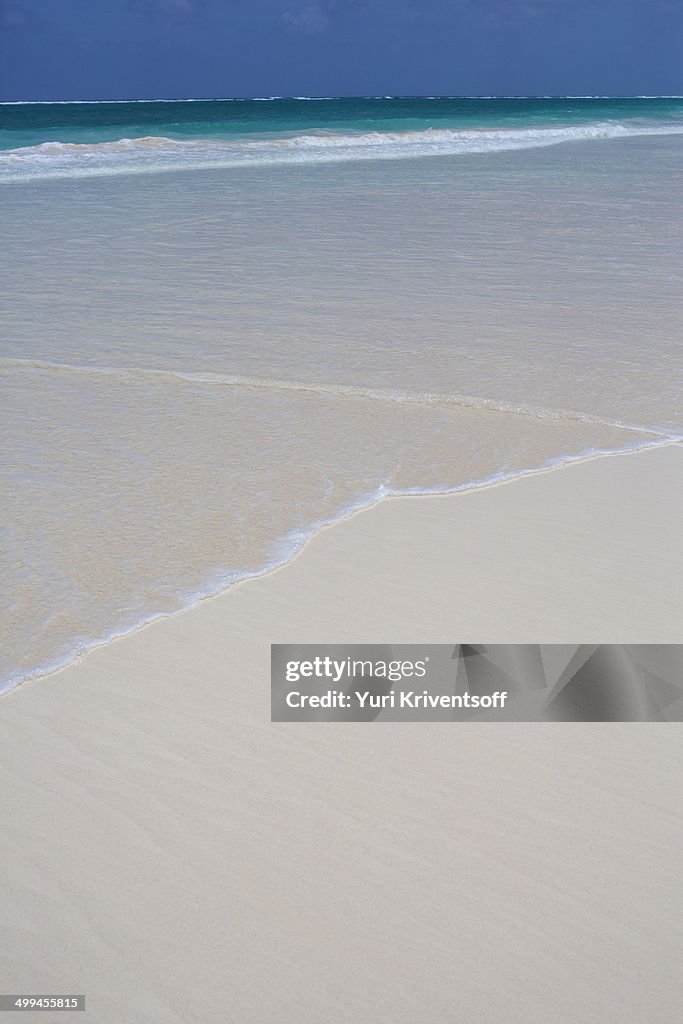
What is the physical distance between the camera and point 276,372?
188 inches

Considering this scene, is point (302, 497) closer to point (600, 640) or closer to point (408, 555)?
point (408, 555)

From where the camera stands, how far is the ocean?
3.06 m

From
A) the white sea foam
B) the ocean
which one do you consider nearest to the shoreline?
the ocean

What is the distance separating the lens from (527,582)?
112 inches

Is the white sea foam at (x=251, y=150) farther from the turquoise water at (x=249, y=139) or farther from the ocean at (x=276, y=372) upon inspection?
the ocean at (x=276, y=372)

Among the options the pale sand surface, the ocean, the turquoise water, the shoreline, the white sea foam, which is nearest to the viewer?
the pale sand surface

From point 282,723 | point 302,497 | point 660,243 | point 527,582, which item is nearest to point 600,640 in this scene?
point 527,582

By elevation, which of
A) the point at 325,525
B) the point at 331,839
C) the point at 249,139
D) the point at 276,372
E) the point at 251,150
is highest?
the point at 249,139

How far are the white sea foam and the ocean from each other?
7.79 meters

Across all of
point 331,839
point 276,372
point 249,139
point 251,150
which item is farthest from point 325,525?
point 249,139

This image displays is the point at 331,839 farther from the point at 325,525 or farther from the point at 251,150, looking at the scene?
the point at 251,150

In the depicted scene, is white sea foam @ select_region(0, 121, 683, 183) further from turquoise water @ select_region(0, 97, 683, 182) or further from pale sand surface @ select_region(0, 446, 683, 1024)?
pale sand surface @ select_region(0, 446, 683, 1024)

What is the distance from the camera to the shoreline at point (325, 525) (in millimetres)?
2484

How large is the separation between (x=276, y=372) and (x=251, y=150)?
19.7 metres
